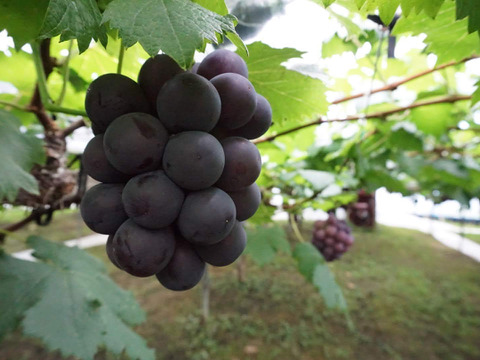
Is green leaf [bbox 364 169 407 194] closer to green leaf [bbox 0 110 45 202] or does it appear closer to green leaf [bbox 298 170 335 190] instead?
green leaf [bbox 298 170 335 190]

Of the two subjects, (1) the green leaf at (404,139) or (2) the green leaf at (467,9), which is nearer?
(2) the green leaf at (467,9)

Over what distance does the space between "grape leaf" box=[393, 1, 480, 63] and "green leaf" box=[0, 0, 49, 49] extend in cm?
71

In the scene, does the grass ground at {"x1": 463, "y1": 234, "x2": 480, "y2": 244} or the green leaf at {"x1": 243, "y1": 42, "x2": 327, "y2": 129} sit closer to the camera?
the green leaf at {"x1": 243, "y1": 42, "x2": 327, "y2": 129}

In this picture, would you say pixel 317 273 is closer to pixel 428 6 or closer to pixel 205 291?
pixel 428 6

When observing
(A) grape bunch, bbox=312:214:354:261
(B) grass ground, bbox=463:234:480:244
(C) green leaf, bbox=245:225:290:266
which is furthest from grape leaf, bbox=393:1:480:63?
(B) grass ground, bbox=463:234:480:244

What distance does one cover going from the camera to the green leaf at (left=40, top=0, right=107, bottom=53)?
1.17 feet

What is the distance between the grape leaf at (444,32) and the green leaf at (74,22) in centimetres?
64

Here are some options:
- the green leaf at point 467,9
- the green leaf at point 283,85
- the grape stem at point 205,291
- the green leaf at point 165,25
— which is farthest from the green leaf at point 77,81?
the grape stem at point 205,291

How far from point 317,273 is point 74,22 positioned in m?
1.77

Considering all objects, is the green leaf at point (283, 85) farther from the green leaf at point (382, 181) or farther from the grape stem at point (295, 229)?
the green leaf at point (382, 181)

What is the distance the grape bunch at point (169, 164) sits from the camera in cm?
41

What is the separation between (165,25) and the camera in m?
0.39

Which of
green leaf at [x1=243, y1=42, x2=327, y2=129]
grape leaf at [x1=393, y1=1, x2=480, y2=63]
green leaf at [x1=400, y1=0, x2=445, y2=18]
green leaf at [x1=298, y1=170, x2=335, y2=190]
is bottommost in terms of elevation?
green leaf at [x1=298, y1=170, x2=335, y2=190]

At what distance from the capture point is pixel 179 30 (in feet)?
1.26
